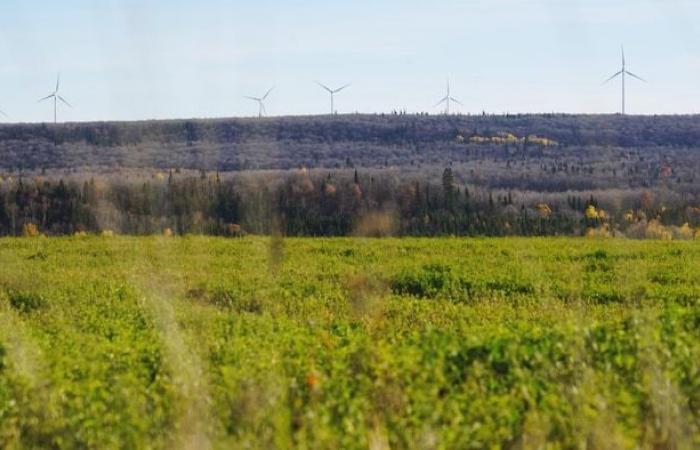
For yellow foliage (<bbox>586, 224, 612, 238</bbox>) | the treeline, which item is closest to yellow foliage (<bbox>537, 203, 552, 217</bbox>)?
the treeline

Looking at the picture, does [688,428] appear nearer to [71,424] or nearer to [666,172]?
[71,424]

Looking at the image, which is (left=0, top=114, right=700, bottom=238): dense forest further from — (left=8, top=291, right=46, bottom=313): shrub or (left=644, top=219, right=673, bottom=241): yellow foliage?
(left=8, top=291, right=46, bottom=313): shrub

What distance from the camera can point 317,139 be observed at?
122 meters

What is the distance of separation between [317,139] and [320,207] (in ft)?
189

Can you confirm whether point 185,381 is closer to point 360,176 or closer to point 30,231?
point 30,231

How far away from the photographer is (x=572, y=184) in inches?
3091

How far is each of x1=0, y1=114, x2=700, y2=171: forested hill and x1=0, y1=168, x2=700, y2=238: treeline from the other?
102 feet

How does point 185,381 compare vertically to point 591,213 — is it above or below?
above

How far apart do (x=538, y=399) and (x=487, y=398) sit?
0.38 metres

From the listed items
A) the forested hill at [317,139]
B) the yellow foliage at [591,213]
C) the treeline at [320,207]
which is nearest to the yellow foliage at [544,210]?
the treeline at [320,207]

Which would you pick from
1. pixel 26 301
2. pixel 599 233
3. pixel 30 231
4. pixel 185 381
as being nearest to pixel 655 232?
pixel 599 233

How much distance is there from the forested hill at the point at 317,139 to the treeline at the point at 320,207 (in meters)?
31.0

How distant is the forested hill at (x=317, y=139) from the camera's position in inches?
4090

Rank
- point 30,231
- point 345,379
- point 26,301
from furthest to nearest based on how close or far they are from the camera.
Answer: point 30,231 → point 26,301 → point 345,379
